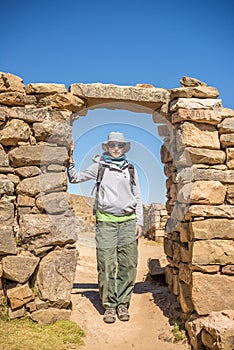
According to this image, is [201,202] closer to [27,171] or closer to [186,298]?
[186,298]

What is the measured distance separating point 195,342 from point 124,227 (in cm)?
179

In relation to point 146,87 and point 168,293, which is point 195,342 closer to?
point 168,293

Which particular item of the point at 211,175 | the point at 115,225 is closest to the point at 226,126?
the point at 211,175

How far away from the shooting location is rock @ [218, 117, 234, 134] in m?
4.96

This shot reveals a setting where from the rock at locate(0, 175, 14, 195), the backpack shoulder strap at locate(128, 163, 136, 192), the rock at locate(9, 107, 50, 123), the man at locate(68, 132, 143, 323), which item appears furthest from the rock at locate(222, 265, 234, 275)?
the rock at locate(9, 107, 50, 123)

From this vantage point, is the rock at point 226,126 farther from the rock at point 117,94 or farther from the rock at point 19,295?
the rock at point 19,295

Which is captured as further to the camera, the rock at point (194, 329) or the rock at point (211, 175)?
the rock at point (211, 175)

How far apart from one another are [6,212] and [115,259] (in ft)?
5.68

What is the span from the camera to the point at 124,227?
516 cm

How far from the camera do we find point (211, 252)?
4.54 m

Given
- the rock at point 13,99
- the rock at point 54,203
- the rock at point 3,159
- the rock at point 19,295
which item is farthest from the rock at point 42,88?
the rock at point 19,295

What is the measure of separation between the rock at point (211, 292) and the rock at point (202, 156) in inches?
60.7

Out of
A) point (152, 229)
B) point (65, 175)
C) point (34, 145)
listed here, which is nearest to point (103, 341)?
point (65, 175)

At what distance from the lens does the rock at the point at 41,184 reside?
15.8ft
